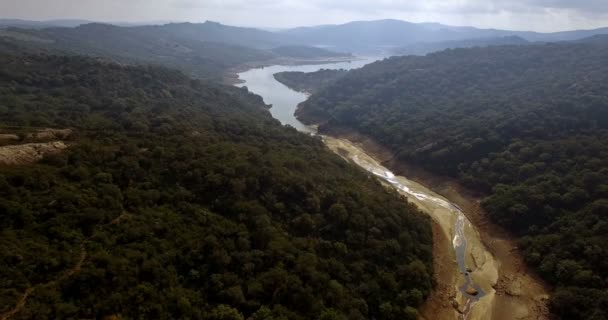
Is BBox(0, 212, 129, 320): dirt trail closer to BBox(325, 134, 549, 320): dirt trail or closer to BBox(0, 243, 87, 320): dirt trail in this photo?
BBox(0, 243, 87, 320): dirt trail

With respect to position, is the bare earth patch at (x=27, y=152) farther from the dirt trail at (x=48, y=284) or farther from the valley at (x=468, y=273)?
the valley at (x=468, y=273)

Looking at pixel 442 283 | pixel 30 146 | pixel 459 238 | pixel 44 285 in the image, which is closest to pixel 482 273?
pixel 442 283

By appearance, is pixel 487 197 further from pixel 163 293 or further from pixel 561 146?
pixel 163 293

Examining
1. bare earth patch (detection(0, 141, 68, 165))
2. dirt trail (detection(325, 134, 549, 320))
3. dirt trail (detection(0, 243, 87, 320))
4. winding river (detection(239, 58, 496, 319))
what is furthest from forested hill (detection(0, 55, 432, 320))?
winding river (detection(239, 58, 496, 319))

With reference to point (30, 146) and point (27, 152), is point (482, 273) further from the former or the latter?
point (30, 146)

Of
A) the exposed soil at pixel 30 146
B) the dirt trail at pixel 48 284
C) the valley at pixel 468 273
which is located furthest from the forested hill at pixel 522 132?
the exposed soil at pixel 30 146

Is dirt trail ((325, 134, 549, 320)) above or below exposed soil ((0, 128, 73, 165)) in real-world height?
below

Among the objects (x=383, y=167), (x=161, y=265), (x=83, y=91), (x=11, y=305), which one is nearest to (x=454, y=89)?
(x=383, y=167)
